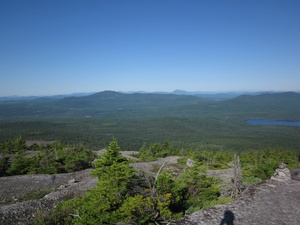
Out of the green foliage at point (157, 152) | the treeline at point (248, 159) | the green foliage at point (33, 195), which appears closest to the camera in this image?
the green foliage at point (33, 195)

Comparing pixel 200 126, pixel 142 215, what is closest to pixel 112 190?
pixel 142 215

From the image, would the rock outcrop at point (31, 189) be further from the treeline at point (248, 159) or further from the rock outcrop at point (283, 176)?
the rock outcrop at point (283, 176)

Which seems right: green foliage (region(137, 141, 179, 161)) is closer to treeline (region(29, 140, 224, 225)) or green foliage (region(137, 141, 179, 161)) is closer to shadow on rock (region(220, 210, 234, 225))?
treeline (region(29, 140, 224, 225))

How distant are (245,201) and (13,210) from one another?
53.0 ft

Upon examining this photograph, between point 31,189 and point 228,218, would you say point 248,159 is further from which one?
point 31,189

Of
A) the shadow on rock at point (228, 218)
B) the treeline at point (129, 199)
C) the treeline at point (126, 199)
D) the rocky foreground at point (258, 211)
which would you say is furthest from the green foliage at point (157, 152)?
the shadow on rock at point (228, 218)

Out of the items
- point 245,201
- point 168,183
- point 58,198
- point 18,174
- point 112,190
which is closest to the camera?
point 245,201

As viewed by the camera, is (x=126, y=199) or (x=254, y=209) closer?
(x=254, y=209)

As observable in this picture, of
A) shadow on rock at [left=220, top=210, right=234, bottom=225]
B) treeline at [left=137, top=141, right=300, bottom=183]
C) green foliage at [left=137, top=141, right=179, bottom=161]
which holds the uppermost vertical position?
shadow on rock at [left=220, top=210, right=234, bottom=225]

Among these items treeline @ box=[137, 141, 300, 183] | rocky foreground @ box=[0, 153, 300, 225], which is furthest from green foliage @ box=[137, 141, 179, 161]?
rocky foreground @ box=[0, 153, 300, 225]

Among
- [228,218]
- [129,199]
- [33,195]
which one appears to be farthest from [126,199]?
[33,195]

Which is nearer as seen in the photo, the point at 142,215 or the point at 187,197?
the point at 142,215

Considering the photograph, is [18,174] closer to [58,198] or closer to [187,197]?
[58,198]

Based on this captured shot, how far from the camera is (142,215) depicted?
909 cm
